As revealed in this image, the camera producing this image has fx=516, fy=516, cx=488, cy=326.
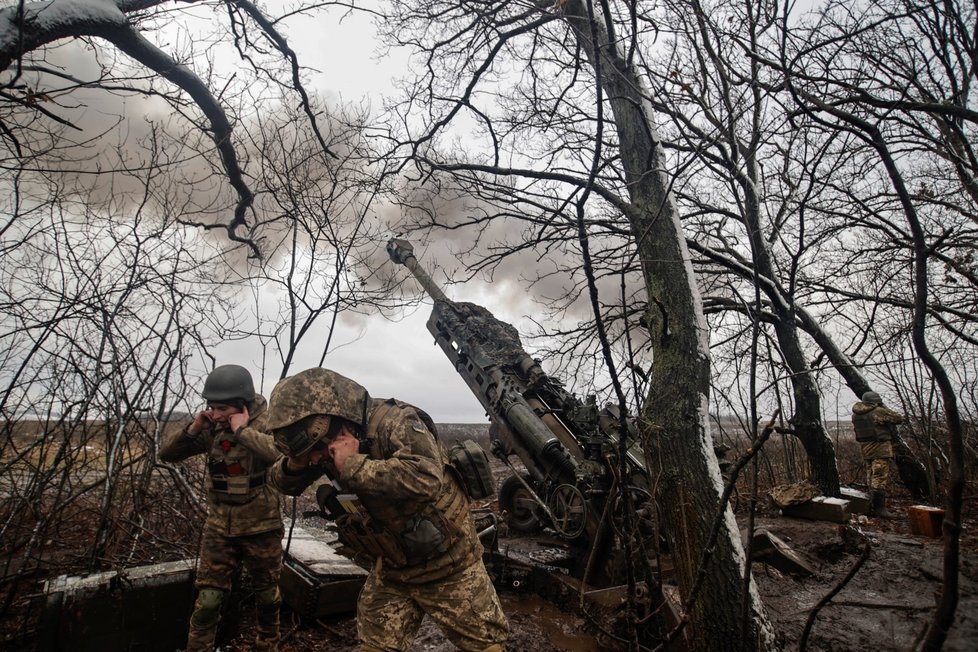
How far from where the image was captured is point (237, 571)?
3637 millimetres

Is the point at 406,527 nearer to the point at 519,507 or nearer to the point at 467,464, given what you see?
the point at 467,464

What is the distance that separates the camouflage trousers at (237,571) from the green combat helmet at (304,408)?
59.6 inches

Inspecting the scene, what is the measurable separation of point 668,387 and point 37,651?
3967 millimetres

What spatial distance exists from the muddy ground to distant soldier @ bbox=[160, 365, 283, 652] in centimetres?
47

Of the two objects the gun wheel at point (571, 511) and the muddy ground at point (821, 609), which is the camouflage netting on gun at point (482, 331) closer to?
the gun wheel at point (571, 511)

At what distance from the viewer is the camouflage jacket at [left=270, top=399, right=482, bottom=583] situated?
224cm

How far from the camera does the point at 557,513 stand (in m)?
5.32

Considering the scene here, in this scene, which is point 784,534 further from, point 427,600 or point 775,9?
point 775,9

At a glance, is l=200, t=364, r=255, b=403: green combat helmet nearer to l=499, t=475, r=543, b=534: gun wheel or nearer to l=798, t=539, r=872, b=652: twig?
l=798, t=539, r=872, b=652: twig

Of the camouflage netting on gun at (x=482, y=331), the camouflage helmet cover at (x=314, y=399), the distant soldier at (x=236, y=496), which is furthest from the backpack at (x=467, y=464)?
the camouflage netting on gun at (x=482, y=331)

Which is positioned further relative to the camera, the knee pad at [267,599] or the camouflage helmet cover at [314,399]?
the knee pad at [267,599]

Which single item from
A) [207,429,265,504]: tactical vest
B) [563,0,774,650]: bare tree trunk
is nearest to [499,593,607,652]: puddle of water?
[563,0,774,650]: bare tree trunk

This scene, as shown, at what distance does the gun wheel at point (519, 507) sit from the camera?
658 cm

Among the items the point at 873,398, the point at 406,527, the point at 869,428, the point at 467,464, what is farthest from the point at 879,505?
the point at 406,527
